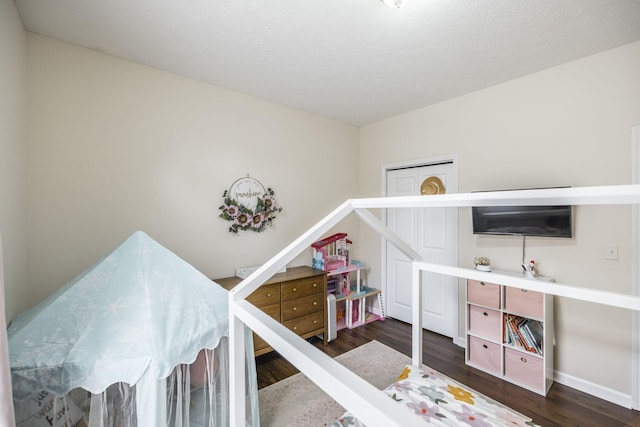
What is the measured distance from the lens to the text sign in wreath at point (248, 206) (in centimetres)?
279

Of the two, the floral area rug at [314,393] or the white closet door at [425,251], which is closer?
the floral area rug at [314,393]

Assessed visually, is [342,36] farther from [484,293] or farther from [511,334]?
[511,334]

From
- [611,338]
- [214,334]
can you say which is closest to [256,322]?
[214,334]

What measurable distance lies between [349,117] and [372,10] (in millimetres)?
1960

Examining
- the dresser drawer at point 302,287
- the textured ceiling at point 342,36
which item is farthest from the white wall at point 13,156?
the dresser drawer at point 302,287

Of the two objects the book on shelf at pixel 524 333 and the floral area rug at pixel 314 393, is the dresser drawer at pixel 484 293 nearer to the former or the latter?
the book on shelf at pixel 524 333

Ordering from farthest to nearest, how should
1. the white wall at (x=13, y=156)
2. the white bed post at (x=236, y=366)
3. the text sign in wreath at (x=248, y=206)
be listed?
the text sign in wreath at (x=248, y=206) → the white wall at (x=13, y=156) → the white bed post at (x=236, y=366)

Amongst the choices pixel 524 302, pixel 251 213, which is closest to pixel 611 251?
pixel 524 302

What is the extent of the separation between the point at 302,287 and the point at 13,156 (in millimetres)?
2271

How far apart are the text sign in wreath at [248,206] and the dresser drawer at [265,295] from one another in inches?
27.2

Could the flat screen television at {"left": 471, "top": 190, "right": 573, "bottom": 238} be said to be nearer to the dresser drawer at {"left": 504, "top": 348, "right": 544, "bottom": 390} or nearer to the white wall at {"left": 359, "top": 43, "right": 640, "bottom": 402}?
the white wall at {"left": 359, "top": 43, "right": 640, "bottom": 402}

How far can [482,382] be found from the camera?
2324 mm

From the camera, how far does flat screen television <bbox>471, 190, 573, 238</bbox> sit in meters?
2.22

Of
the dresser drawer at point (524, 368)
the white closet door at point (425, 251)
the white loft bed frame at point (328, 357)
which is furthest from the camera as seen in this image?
the white closet door at point (425, 251)
